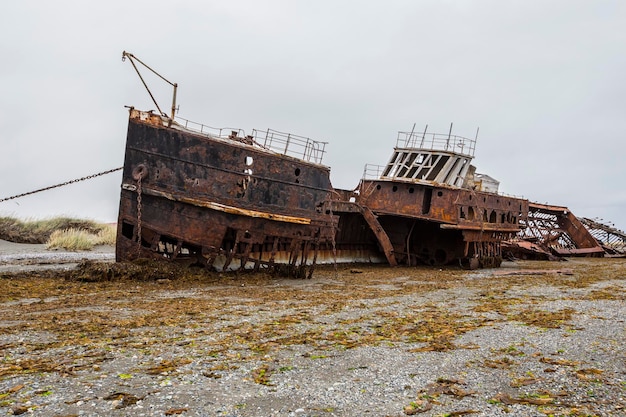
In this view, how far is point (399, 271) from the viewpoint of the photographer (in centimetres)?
1761

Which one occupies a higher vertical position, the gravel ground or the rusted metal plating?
→ the rusted metal plating

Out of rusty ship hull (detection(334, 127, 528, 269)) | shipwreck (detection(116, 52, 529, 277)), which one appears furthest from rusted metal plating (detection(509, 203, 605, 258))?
shipwreck (detection(116, 52, 529, 277))

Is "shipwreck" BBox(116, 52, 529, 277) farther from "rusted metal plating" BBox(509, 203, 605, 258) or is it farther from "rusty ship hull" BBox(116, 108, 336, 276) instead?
"rusted metal plating" BBox(509, 203, 605, 258)

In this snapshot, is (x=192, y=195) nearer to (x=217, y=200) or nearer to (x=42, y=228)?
(x=217, y=200)

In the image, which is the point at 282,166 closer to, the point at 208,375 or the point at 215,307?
the point at 215,307

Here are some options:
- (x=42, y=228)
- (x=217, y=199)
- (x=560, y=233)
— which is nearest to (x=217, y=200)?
(x=217, y=199)

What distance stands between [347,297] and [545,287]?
17.8ft

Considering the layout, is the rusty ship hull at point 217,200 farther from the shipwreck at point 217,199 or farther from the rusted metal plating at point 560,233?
the rusted metal plating at point 560,233

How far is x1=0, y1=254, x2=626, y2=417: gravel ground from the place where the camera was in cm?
424

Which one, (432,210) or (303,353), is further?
(432,210)

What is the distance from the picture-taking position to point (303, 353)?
576 cm

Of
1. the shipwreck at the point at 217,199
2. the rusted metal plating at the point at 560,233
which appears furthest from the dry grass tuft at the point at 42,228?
the rusted metal plating at the point at 560,233

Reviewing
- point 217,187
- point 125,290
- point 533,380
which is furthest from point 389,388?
point 217,187

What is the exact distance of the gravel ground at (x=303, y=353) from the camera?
13.9 ft
